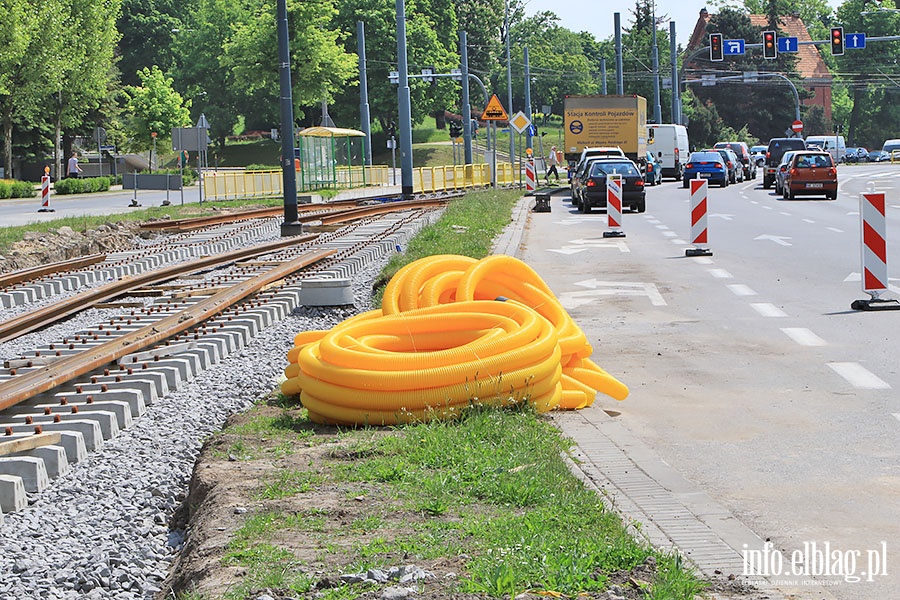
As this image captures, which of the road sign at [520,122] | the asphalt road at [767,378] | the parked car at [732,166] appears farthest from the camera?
the parked car at [732,166]

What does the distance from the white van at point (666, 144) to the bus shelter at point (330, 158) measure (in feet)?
54.1

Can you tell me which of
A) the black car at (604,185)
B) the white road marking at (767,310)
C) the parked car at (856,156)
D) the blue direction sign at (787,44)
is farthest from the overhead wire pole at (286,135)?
the parked car at (856,156)

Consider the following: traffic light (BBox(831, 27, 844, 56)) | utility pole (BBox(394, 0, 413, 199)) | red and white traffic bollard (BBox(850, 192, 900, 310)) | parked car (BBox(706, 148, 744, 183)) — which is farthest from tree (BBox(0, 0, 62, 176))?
red and white traffic bollard (BBox(850, 192, 900, 310))

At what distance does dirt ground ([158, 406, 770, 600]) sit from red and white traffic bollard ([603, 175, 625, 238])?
19.1 meters

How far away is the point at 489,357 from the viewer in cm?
821

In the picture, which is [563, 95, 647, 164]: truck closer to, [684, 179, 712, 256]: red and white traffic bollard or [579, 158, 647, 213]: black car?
[579, 158, 647, 213]: black car

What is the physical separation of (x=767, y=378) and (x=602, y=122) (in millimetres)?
45526

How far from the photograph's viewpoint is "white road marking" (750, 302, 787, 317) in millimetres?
13688

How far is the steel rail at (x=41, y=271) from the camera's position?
A: 60.2 feet

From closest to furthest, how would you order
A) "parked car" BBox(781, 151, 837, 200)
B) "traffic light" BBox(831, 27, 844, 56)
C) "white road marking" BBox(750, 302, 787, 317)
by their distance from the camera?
"white road marking" BBox(750, 302, 787, 317)
"parked car" BBox(781, 151, 837, 200)
"traffic light" BBox(831, 27, 844, 56)

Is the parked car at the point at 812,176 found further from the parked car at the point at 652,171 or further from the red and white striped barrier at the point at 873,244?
the red and white striped barrier at the point at 873,244

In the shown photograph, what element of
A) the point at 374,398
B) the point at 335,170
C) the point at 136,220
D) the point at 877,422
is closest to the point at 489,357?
the point at 374,398

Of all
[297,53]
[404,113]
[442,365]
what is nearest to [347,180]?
[297,53]

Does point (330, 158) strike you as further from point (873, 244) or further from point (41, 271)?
point (873, 244)
